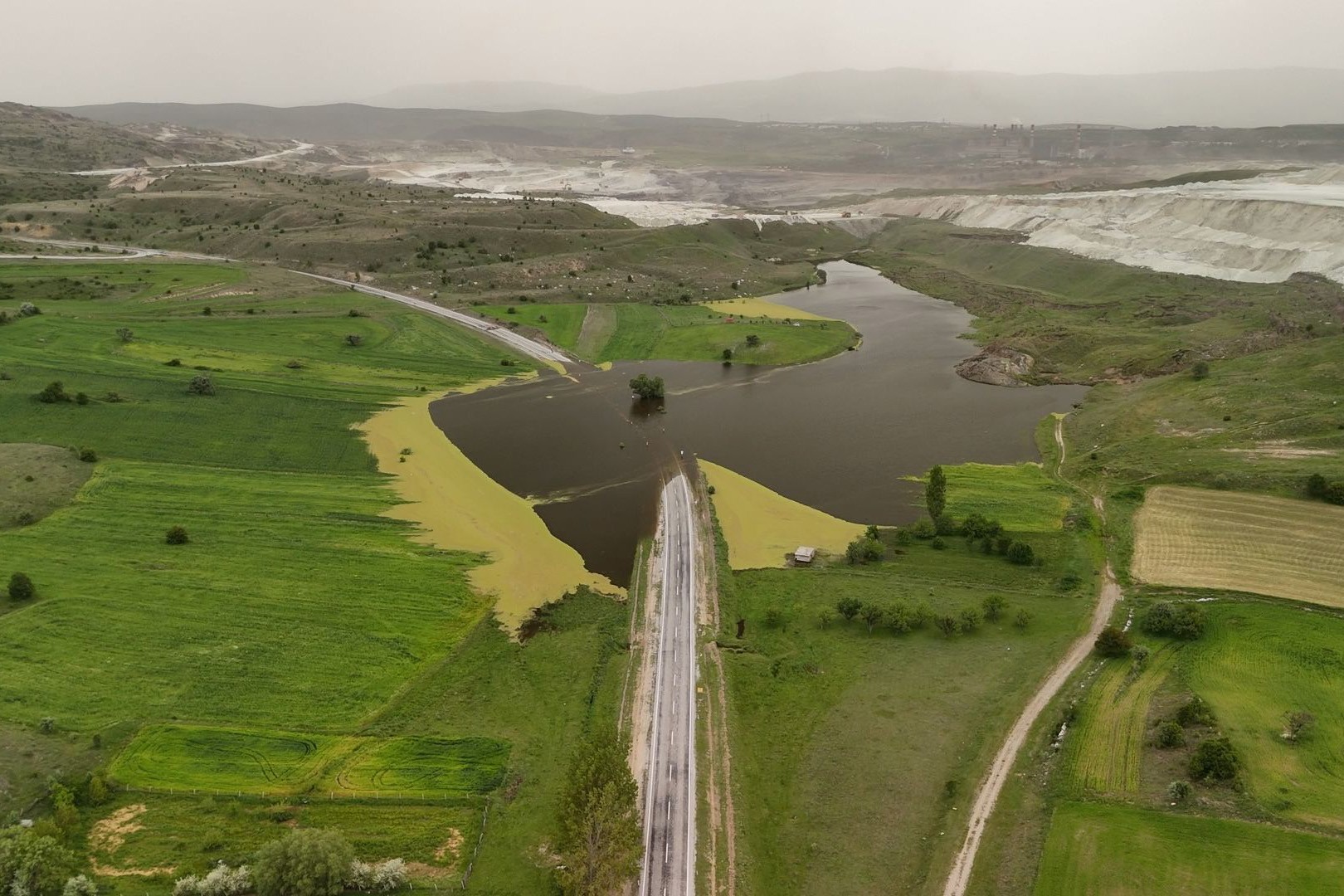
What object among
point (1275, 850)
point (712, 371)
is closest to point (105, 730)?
point (1275, 850)

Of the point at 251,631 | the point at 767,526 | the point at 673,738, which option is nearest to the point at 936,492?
the point at 767,526

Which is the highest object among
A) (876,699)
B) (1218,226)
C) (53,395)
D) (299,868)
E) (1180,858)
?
(1218,226)

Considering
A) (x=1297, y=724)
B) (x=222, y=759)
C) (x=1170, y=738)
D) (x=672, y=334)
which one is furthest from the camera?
(x=672, y=334)

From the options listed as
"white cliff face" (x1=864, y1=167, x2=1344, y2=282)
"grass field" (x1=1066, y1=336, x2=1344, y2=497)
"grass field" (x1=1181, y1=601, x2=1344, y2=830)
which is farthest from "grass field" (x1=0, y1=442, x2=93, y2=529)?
"white cliff face" (x1=864, y1=167, x2=1344, y2=282)

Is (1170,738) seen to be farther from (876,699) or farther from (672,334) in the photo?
(672,334)

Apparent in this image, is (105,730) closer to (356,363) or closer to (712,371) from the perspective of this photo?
(356,363)

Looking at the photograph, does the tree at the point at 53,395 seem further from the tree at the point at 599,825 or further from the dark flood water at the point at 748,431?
the tree at the point at 599,825
